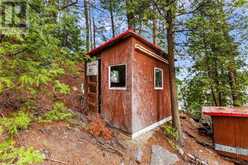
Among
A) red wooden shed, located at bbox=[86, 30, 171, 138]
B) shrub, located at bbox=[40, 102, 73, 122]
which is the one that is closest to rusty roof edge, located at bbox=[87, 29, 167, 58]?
red wooden shed, located at bbox=[86, 30, 171, 138]

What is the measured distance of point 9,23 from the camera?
3674 mm

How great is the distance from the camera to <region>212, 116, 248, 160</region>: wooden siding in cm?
696

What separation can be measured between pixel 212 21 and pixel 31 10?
587 centimetres

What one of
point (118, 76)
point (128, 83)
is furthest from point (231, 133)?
point (118, 76)

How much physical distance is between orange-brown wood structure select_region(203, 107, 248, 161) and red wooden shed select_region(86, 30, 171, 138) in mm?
2386

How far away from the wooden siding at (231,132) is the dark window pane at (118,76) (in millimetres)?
4060

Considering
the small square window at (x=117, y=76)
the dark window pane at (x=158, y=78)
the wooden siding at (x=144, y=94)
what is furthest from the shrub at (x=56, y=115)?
the dark window pane at (x=158, y=78)

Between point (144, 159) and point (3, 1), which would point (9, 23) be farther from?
point (144, 159)

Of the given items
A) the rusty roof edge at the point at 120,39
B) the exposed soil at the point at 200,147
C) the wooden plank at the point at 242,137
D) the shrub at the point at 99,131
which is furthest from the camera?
the wooden plank at the point at 242,137

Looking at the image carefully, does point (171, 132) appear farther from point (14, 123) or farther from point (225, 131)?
point (14, 123)

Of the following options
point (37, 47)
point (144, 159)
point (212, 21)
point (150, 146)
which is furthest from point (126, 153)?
point (212, 21)

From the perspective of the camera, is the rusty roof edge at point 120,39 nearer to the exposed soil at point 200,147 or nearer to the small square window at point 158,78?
the small square window at point 158,78

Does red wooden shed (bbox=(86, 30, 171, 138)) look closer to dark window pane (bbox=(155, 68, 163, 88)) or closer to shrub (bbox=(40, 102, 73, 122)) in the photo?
dark window pane (bbox=(155, 68, 163, 88))

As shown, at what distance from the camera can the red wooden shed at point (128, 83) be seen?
652cm
